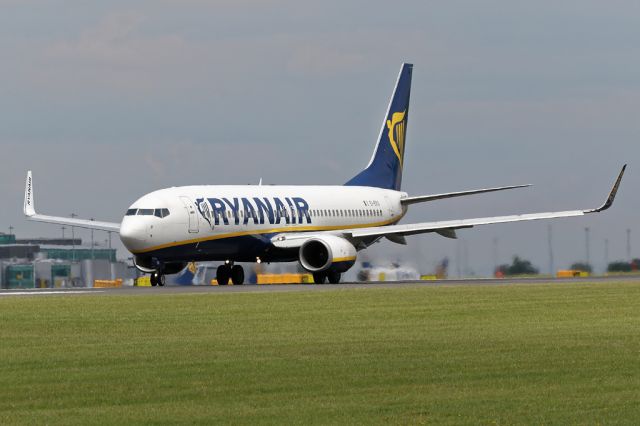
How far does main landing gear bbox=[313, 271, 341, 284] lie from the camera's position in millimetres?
58406

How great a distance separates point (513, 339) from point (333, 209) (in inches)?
1601

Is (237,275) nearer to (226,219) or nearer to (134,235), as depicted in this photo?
(226,219)

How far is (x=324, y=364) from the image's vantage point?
72.0ft

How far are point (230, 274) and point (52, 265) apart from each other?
161 ft

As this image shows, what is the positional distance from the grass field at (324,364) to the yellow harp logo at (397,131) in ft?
121

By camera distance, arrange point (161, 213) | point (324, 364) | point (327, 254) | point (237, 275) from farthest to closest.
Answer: point (237, 275), point (327, 254), point (161, 213), point (324, 364)

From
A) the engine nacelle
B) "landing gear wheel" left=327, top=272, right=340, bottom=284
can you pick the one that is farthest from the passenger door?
"landing gear wheel" left=327, top=272, right=340, bottom=284

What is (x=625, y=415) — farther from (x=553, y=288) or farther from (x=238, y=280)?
(x=238, y=280)

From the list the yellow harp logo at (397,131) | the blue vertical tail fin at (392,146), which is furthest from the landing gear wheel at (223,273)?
the yellow harp logo at (397,131)

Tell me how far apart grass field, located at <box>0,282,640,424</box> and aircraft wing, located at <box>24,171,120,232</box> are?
26.2m

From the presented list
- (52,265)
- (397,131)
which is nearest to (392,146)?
(397,131)

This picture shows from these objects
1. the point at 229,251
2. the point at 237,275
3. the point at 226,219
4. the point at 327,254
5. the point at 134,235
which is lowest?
the point at 237,275

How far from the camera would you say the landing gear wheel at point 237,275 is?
61.1m

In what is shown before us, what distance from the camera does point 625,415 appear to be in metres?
16.5
